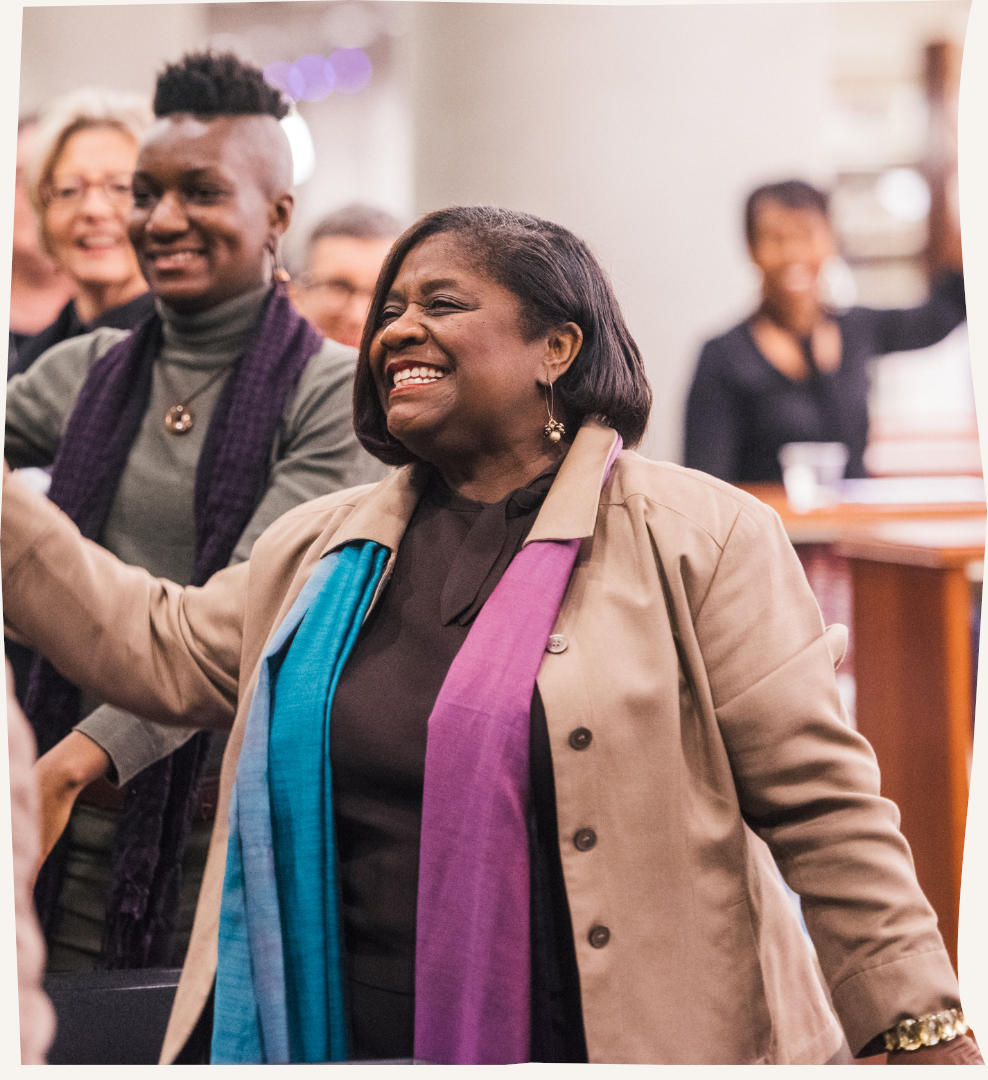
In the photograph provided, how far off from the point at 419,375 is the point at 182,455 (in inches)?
20.6

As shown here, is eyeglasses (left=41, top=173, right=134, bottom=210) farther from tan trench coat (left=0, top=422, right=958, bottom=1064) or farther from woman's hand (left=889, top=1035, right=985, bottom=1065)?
woman's hand (left=889, top=1035, right=985, bottom=1065)

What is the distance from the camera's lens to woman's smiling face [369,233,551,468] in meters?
1.52

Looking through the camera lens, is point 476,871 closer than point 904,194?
Yes

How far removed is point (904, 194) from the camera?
2.66m

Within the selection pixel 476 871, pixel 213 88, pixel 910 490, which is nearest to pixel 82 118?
pixel 213 88

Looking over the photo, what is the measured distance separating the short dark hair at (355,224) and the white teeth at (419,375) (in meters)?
0.65

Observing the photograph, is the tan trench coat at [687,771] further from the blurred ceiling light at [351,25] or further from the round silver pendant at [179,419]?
the blurred ceiling light at [351,25]

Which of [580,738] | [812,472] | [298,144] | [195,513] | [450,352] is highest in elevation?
[298,144]

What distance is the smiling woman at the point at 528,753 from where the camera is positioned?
1.43 metres

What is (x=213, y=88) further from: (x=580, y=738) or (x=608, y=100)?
(x=580, y=738)

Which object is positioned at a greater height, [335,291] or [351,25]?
[351,25]

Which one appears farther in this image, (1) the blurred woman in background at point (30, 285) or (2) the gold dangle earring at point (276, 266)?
(1) the blurred woman in background at point (30, 285)

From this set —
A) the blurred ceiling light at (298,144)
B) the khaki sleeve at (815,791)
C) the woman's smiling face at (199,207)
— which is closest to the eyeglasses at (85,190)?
the woman's smiling face at (199,207)

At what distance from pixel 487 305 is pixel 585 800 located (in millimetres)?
611
